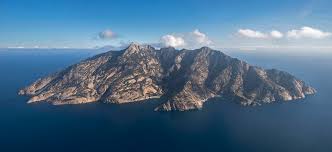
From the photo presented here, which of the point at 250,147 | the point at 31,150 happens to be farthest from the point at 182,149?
the point at 31,150

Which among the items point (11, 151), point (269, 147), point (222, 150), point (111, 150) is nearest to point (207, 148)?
point (222, 150)

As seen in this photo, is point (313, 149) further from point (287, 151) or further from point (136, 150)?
point (136, 150)

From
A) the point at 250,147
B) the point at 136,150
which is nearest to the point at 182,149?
the point at 136,150

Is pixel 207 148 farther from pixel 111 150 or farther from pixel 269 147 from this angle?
pixel 111 150

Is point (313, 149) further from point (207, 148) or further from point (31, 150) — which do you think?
point (31, 150)

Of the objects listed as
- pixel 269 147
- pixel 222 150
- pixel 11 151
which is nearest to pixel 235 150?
pixel 222 150
